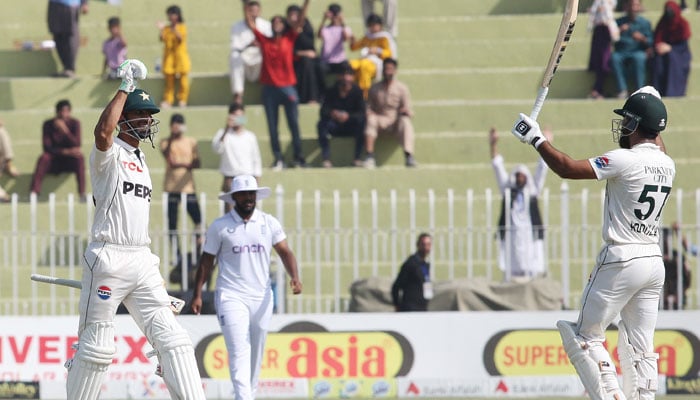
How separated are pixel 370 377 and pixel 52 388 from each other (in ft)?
10.8

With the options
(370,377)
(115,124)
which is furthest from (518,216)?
(115,124)

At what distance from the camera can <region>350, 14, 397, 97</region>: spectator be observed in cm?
2045

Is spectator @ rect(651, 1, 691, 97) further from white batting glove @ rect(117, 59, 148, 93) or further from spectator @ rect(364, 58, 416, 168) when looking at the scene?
white batting glove @ rect(117, 59, 148, 93)

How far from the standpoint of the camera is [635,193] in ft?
31.1

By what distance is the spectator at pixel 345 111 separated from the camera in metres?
19.8

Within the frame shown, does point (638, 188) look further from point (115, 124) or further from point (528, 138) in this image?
point (115, 124)

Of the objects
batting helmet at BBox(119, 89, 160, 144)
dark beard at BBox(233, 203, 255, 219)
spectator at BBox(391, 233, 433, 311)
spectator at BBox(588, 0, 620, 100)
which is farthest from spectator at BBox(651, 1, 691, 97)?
batting helmet at BBox(119, 89, 160, 144)

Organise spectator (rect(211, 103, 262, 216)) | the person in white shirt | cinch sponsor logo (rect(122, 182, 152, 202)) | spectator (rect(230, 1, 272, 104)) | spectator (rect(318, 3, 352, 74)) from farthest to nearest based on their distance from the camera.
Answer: spectator (rect(318, 3, 352, 74))
spectator (rect(230, 1, 272, 104))
spectator (rect(211, 103, 262, 216))
the person in white shirt
cinch sponsor logo (rect(122, 182, 152, 202))

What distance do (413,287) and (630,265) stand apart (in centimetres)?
682

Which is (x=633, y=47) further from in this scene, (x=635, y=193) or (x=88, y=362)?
(x=88, y=362)

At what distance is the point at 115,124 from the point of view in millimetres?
8898

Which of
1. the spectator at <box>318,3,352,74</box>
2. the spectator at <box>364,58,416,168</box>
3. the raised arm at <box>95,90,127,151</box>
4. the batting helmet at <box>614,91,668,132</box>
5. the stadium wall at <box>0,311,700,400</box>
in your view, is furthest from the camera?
the spectator at <box>318,3,352,74</box>

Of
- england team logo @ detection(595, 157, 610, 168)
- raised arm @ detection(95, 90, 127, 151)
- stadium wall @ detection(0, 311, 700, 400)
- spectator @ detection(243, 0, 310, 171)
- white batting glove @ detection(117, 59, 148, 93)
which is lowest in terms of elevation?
stadium wall @ detection(0, 311, 700, 400)

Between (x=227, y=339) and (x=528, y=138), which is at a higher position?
(x=528, y=138)
